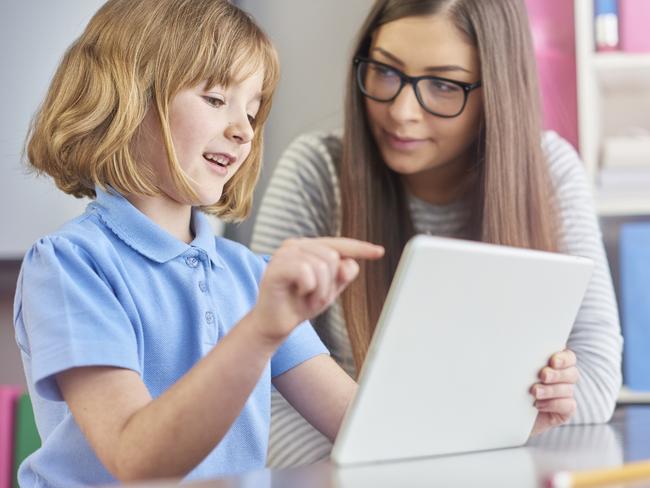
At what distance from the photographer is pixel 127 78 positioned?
3.18 ft

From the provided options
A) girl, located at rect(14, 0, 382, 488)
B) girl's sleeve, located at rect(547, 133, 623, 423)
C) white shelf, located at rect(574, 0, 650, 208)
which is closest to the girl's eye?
girl, located at rect(14, 0, 382, 488)

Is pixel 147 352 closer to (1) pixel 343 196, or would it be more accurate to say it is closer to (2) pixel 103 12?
(2) pixel 103 12

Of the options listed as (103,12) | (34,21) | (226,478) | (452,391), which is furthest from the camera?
(34,21)

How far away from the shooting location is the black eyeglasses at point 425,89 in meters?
1.50

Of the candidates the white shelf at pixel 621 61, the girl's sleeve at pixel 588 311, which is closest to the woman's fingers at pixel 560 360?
the girl's sleeve at pixel 588 311

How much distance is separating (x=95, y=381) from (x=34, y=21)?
137 cm

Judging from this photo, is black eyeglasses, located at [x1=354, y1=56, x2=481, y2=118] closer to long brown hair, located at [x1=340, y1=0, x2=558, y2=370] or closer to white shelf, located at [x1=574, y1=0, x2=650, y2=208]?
long brown hair, located at [x1=340, y1=0, x2=558, y2=370]

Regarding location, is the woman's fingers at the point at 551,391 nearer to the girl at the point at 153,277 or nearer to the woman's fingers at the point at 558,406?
the woman's fingers at the point at 558,406

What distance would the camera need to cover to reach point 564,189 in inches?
64.5

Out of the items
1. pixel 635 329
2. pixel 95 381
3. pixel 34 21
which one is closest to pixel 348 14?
pixel 34 21

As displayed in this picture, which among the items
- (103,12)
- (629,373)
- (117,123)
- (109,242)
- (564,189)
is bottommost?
(629,373)

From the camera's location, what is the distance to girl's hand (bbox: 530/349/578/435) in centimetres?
87

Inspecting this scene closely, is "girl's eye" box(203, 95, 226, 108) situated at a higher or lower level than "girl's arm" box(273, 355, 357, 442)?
higher

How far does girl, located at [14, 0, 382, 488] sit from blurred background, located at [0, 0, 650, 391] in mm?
898
